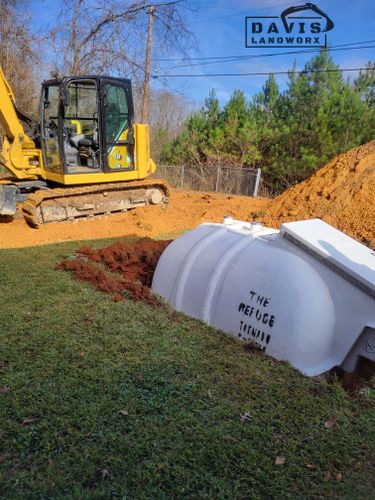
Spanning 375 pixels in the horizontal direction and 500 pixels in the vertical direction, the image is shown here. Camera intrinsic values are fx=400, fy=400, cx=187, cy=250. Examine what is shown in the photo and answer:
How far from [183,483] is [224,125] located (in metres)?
18.5

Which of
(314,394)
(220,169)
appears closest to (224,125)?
(220,169)

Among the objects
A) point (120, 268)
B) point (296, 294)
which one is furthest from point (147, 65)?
point (296, 294)

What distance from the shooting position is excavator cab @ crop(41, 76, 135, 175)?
9.70 meters

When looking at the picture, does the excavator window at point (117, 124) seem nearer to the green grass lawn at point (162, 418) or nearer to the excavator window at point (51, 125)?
the excavator window at point (51, 125)

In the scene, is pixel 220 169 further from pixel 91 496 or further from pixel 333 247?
pixel 91 496

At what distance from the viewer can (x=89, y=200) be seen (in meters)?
10.3

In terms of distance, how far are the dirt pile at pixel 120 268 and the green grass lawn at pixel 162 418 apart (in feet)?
2.96

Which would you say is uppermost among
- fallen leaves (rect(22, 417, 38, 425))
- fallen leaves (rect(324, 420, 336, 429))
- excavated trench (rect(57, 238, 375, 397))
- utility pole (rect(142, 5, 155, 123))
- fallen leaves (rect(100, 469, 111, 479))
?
utility pole (rect(142, 5, 155, 123))

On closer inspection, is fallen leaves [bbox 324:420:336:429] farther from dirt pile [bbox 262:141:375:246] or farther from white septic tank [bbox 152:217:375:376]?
dirt pile [bbox 262:141:375:246]

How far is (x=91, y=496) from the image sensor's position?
235cm

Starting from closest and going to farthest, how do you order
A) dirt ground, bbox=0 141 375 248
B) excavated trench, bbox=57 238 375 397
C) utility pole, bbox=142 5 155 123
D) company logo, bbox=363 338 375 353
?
company logo, bbox=363 338 375 353 < excavated trench, bbox=57 238 375 397 < dirt ground, bbox=0 141 375 248 < utility pole, bbox=142 5 155 123

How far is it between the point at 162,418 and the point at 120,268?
3.81 meters

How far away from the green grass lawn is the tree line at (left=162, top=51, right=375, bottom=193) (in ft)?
43.8

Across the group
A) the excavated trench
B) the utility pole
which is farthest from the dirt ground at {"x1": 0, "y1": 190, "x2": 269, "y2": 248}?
the utility pole
